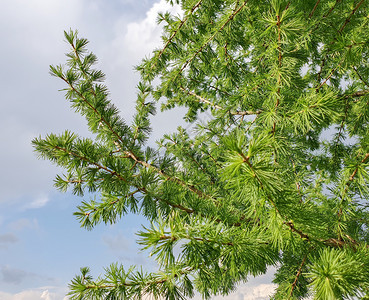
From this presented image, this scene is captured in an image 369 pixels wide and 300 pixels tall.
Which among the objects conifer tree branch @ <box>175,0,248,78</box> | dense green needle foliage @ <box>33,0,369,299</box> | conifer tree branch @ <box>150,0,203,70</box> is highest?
conifer tree branch @ <box>150,0,203,70</box>

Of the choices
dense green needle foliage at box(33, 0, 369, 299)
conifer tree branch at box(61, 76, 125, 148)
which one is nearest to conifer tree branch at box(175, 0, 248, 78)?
dense green needle foliage at box(33, 0, 369, 299)

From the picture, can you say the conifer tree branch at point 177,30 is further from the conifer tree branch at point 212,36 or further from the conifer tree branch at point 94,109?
the conifer tree branch at point 94,109

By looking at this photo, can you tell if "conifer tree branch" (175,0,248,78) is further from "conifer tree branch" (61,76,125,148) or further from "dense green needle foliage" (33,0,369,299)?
"conifer tree branch" (61,76,125,148)

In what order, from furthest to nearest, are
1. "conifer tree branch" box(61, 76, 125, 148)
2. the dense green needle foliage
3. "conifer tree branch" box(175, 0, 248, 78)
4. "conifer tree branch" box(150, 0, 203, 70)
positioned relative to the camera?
"conifer tree branch" box(150, 0, 203, 70) → "conifer tree branch" box(175, 0, 248, 78) → "conifer tree branch" box(61, 76, 125, 148) → the dense green needle foliage

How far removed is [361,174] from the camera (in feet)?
3.89

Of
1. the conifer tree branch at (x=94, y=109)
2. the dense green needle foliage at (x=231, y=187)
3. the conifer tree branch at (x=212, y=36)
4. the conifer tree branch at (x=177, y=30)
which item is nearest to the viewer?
the dense green needle foliage at (x=231, y=187)

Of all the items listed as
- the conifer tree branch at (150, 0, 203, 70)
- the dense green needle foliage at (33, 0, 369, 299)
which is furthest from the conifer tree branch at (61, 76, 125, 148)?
the conifer tree branch at (150, 0, 203, 70)

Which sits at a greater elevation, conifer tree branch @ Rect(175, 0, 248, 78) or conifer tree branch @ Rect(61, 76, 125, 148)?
conifer tree branch @ Rect(175, 0, 248, 78)

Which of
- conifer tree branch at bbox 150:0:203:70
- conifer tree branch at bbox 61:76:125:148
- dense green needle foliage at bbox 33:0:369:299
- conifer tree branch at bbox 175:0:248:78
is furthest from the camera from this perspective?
conifer tree branch at bbox 150:0:203:70

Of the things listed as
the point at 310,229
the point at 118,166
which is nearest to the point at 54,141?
the point at 118,166

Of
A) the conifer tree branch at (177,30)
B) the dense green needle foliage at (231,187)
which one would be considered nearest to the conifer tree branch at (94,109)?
the dense green needle foliage at (231,187)

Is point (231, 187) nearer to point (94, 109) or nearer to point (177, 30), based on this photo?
point (94, 109)

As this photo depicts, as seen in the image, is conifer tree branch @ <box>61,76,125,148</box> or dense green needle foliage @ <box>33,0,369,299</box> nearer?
dense green needle foliage @ <box>33,0,369,299</box>

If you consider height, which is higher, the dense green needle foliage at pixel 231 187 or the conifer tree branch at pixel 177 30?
the conifer tree branch at pixel 177 30
